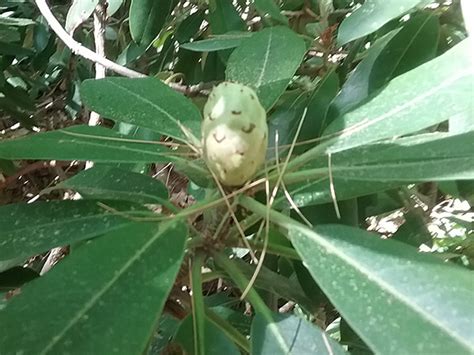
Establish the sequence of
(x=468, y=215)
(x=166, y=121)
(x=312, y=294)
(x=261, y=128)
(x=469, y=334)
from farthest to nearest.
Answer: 1. (x=468, y=215)
2. (x=312, y=294)
3. (x=166, y=121)
4. (x=261, y=128)
5. (x=469, y=334)

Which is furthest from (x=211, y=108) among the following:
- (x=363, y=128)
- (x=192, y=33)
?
(x=192, y=33)

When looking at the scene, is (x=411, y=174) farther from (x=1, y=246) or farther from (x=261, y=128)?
(x=1, y=246)

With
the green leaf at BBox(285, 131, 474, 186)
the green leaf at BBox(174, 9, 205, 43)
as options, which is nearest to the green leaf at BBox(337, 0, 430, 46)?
the green leaf at BBox(285, 131, 474, 186)

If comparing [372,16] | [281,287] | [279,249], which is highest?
[372,16]

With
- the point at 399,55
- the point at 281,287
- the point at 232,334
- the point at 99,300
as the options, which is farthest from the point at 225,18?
the point at 99,300

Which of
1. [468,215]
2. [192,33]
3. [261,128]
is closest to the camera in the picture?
[261,128]

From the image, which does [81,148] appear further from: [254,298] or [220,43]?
[220,43]

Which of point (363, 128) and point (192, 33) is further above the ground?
point (363, 128)
